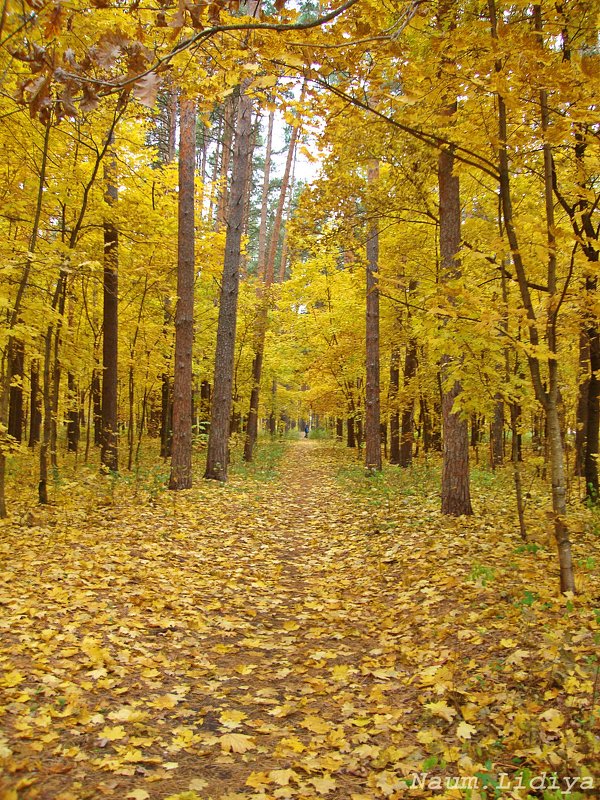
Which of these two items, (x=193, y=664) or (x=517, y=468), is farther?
(x=517, y=468)

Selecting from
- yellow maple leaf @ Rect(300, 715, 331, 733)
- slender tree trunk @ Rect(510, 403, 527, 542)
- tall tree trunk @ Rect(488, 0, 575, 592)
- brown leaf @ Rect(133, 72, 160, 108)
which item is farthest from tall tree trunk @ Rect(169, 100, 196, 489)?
brown leaf @ Rect(133, 72, 160, 108)

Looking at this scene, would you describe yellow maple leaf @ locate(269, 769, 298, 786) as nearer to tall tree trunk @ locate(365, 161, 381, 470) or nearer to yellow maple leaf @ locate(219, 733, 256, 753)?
yellow maple leaf @ locate(219, 733, 256, 753)

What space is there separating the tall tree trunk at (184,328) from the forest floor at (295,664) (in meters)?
3.22

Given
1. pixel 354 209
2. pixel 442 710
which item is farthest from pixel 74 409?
pixel 442 710

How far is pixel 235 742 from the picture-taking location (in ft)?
10.6

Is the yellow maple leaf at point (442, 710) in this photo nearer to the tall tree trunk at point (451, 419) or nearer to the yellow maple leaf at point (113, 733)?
the yellow maple leaf at point (113, 733)

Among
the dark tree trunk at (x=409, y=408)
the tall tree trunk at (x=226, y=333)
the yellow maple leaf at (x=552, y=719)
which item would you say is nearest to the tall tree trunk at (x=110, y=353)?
the tall tree trunk at (x=226, y=333)

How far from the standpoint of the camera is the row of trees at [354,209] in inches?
148

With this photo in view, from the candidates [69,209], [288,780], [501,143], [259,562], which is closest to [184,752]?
[288,780]

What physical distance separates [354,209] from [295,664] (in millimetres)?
7943

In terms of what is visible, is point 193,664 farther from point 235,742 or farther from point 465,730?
point 465,730

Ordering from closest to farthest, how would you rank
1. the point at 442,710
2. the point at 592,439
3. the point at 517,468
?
the point at 442,710 < the point at 517,468 < the point at 592,439

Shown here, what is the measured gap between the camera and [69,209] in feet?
36.0

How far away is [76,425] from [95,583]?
1244cm
